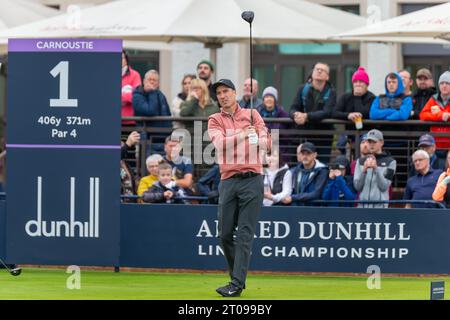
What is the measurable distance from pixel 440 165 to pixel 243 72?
11.1 m

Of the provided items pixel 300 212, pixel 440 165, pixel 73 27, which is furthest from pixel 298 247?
pixel 73 27

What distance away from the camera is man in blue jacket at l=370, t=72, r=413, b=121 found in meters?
19.4

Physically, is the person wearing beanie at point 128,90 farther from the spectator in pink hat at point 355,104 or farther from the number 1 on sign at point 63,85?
the number 1 on sign at point 63,85

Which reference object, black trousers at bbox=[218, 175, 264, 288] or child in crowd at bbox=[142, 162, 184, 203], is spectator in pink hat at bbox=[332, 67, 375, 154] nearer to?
child in crowd at bbox=[142, 162, 184, 203]

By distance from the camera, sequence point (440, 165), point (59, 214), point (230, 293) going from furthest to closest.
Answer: point (440, 165)
point (59, 214)
point (230, 293)

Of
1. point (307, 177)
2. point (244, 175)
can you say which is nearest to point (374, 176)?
point (307, 177)

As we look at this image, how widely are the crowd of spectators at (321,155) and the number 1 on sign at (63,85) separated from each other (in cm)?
170

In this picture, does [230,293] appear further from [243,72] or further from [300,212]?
[243,72]

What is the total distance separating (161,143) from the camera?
2028 cm

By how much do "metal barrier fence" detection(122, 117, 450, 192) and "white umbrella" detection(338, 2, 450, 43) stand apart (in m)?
1.20

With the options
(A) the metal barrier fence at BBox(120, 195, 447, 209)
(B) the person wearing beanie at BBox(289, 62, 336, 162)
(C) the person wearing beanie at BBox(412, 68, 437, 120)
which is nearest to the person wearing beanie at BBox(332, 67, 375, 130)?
(B) the person wearing beanie at BBox(289, 62, 336, 162)

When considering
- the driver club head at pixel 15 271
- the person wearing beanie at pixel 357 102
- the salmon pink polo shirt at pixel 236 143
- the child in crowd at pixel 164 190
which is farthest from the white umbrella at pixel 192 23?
the salmon pink polo shirt at pixel 236 143

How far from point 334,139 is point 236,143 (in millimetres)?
4952

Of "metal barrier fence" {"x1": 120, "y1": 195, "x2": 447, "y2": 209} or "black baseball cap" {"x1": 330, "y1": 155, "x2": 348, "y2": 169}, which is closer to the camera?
"metal barrier fence" {"x1": 120, "y1": 195, "x2": 447, "y2": 209}
